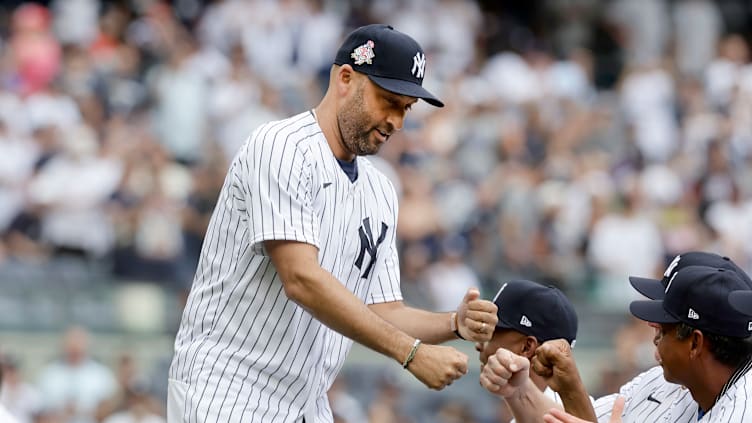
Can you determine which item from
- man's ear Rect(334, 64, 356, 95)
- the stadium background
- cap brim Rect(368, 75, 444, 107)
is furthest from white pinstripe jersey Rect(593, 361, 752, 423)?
the stadium background

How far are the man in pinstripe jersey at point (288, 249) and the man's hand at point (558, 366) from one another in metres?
0.19

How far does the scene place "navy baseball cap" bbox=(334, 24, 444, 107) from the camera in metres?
4.54

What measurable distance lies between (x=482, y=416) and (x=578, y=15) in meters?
8.32

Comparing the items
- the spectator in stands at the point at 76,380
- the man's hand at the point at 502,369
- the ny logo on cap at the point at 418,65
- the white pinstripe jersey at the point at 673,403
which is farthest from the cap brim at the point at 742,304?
the spectator in stands at the point at 76,380

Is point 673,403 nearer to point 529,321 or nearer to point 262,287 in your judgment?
point 529,321

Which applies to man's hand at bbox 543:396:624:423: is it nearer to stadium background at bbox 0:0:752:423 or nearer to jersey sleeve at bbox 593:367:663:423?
jersey sleeve at bbox 593:367:663:423

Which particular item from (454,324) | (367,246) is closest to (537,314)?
(454,324)

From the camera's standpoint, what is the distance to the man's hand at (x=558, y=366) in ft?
14.3

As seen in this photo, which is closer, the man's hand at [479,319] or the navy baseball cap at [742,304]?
the navy baseball cap at [742,304]

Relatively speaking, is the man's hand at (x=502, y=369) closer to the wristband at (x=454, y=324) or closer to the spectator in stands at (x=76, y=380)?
the wristband at (x=454, y=324)

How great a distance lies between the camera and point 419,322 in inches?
195

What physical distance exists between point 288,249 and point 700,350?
128 centimetres

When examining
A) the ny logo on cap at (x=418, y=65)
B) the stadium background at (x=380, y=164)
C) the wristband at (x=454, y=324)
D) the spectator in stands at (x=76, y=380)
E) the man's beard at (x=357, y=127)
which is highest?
the ny logo on cap at (x=418, y=65)

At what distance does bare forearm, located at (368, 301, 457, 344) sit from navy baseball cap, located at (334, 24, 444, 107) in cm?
77
